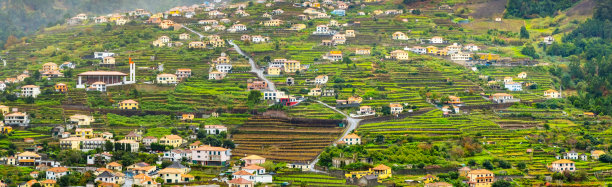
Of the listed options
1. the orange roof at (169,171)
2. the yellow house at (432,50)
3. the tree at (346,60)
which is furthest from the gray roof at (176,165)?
the yellow house at (432,50)

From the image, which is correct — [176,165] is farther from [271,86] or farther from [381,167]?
[271,86]

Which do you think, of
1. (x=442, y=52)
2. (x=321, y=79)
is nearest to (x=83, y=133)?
(x=321, y=79)

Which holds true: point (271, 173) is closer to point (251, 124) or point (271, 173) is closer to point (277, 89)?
point (251, 124)

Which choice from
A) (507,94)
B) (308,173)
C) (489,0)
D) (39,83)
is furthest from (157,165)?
(489,0)

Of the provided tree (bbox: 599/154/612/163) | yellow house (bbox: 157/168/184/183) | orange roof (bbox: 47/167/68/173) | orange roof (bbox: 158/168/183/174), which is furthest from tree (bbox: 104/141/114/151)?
tree (bbox: 599/154/612/163)

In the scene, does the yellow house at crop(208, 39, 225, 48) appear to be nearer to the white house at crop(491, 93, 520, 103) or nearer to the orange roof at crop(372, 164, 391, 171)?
the white house at crop(491, 93, 520, 103)

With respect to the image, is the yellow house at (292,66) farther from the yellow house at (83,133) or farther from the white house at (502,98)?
the yellow house at (83,133)
